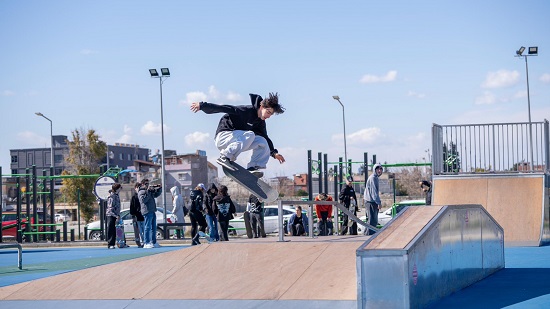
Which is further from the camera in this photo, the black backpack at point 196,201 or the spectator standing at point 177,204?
the spectator standing at point 177,204

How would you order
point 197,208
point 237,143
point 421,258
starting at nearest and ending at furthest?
1. point 421,258
2. point 237,143
3. point 197,208

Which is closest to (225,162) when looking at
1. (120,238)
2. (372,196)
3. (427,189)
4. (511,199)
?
(372,196)

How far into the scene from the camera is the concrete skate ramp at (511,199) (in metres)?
15.9

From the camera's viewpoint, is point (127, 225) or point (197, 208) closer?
point (197, 208)

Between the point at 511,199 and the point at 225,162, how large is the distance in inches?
354

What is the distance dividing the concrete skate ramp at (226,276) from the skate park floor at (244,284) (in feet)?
0.04

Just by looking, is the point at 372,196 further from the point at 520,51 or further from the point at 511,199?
the point at 520,51

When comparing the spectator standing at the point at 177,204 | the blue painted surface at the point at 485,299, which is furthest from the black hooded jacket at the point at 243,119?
the spectator standing at the point at 177,204

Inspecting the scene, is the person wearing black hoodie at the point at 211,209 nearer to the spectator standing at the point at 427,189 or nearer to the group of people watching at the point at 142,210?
the group of people watching at the point at 142,210

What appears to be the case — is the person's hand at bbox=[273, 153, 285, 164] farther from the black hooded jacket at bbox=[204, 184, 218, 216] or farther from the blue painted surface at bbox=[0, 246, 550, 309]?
the black hooded jacket at bbox=[204, 184, 218, 216]

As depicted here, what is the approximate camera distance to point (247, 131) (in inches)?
394

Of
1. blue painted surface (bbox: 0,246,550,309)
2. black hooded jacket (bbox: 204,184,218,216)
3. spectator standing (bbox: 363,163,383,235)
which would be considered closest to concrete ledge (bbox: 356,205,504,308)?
blue painted surface (bbox: 0,246,550,309)

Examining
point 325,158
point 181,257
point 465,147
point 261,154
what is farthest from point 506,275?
point 325,158

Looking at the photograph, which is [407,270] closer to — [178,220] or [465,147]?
[465,147]
